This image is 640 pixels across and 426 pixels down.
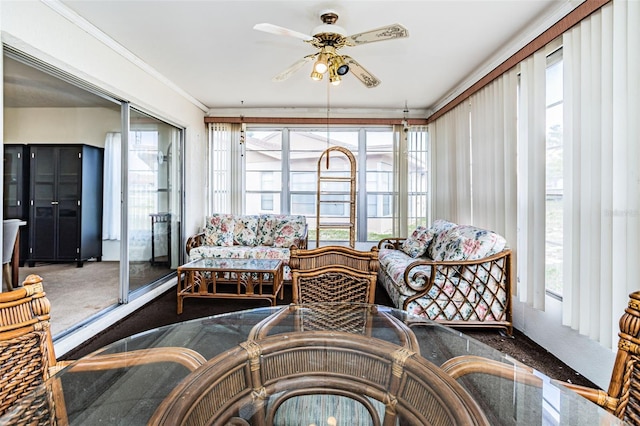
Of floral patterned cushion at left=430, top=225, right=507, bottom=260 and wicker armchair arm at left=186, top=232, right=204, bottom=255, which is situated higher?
floral patterned cushion at left=430, top=225, right=507, bottom=260

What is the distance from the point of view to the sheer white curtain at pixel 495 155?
9.78 feet

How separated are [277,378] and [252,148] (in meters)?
4.63

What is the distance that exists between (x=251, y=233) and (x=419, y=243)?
2.46m

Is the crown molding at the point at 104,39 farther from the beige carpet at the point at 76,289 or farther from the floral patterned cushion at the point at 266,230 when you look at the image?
the beige carpet at the point at 76,289

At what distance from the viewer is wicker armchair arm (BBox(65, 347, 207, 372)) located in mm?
1217

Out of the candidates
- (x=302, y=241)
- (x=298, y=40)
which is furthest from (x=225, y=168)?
(x=298, y=40)

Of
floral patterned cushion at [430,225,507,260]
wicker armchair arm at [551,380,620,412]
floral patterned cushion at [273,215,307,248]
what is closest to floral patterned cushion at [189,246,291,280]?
floral patterned cushion at [273,215,307,248]

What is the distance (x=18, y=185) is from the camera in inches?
195

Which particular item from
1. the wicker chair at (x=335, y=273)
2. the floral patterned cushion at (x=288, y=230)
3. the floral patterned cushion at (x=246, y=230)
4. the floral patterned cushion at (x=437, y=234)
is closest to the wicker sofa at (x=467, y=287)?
the floral patterned cushion at (x=437, y=234)

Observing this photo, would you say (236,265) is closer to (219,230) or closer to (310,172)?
(219,230)

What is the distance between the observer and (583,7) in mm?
2078

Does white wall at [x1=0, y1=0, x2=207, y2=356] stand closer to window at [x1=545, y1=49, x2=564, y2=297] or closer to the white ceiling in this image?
the white ceiling

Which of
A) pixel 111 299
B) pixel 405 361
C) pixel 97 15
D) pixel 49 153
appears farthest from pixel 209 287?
pixel 49 153

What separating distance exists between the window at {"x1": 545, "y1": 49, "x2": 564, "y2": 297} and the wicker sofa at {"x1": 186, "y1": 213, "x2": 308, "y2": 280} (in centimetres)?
285
